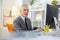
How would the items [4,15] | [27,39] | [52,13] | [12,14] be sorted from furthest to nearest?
[4,15] < [12,14] < [52,13] < [27,39]

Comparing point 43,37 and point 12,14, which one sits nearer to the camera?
point 43,37

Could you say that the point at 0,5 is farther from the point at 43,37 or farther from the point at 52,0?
the point at 43,37

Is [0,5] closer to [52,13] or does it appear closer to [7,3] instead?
[7,3]

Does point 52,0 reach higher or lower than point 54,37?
higher

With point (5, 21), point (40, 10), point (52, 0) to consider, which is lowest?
point (5, 21)

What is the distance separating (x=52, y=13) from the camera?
1.50 meters

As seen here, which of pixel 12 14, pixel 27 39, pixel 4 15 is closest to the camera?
pixel 27 39

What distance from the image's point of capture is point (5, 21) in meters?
3.24

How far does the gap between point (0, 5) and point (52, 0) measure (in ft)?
4.19

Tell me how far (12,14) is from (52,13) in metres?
1.69

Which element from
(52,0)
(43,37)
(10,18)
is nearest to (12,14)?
(10,18)

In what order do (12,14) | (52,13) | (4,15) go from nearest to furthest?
1. (52,13)
2. (12,14)
3. (4,15)

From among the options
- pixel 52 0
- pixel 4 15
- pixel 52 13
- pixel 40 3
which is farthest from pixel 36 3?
pixel 52 13

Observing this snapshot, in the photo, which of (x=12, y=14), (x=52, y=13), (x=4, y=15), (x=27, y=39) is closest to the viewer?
(x=27, y=39)
